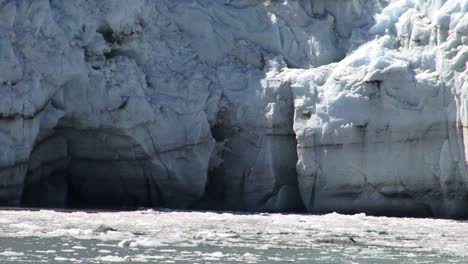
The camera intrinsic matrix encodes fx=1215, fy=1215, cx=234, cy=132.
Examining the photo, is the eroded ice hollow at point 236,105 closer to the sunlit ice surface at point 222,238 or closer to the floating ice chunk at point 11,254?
the sunlit ice surface at point 222,238

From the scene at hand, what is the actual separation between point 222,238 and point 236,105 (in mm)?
5048

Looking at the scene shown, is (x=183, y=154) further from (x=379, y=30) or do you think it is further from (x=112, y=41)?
(x=379, y=30)

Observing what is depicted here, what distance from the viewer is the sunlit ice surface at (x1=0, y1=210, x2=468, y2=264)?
14.9 metres

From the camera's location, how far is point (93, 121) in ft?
67.5

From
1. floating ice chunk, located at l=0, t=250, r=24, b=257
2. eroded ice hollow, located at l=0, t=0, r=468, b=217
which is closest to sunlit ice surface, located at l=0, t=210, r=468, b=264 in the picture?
floating ice chunk, located at l=0, t=250, r=24, b=257

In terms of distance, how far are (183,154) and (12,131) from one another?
3.08 m

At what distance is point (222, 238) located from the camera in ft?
55.1

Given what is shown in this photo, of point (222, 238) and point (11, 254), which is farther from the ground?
point (222, 238)

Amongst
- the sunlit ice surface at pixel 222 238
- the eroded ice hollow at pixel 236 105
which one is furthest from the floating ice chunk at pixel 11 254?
the eroded ice hollow at pixel 236 105

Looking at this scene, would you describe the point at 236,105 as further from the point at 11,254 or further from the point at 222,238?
the point at 11,254

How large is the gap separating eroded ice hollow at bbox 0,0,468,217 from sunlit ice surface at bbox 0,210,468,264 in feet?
4.08

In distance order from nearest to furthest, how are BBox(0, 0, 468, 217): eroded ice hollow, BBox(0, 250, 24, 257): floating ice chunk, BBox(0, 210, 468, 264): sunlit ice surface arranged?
BBox(0, 250, 24, 257): floating ice chunk, BBox(0, 210, 468, 264): sunlit ice surface, BBox(0, 0, 468, 217): eroded ice hollow

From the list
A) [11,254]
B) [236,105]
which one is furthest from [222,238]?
[236,105]

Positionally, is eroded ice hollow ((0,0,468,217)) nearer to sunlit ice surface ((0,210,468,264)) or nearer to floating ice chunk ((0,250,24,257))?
sunlit ice surface ((0,210,468,264))
